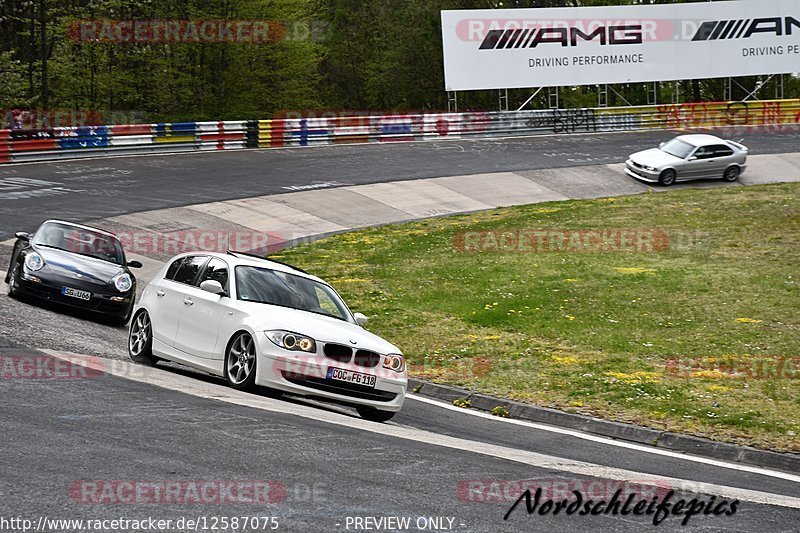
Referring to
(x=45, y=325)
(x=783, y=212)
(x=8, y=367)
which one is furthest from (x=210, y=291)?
(x=783, y=212)

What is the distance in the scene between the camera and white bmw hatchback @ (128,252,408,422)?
984 cm

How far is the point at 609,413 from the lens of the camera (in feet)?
37.5

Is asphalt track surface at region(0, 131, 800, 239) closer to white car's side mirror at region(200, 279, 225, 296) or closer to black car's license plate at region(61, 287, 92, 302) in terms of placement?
black car's license plate at region(61, 287, 92, 302)

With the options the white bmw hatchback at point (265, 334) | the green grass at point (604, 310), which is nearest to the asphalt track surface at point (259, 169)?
the green grass at point (604, 310)

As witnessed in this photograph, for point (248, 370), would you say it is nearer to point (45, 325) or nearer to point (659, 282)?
point (45, 325)

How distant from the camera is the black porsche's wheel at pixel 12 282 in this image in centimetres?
1480

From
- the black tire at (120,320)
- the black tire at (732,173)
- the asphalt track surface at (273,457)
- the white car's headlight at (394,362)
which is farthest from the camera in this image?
the black tire at (732,173)

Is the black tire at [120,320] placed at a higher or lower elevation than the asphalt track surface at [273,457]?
lower

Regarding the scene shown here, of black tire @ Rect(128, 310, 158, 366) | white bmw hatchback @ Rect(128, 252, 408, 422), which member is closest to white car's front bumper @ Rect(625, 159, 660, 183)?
white bmw hatchback @ Rect(128, 252, 408, 422)

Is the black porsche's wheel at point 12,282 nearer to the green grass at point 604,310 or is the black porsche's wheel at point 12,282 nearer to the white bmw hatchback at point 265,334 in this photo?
the white bmw hatchback at point 265,334

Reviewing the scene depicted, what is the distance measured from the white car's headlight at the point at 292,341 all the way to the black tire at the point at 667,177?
2616cm

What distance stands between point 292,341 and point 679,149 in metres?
27.6

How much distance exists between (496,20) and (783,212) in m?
22.7

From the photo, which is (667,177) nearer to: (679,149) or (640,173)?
(640,173)
